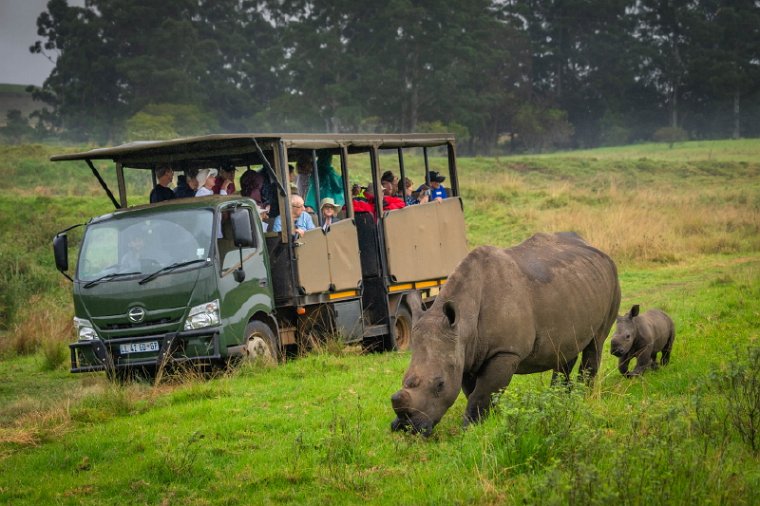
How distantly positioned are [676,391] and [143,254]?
20.7ft

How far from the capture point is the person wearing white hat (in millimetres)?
13594

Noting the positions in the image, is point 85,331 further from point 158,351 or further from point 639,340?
point 639,340

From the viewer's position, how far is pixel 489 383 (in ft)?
26.7

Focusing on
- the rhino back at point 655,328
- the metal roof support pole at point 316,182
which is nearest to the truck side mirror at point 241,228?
the metal roof support pole at point 316,182

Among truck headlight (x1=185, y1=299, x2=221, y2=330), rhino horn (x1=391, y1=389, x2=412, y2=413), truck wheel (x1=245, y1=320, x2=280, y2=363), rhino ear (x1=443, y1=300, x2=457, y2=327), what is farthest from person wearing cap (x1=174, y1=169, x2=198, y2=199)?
rhino horn (x1=391, y1=389, x2=412, y2=413)

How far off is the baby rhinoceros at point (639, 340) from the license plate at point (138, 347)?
5.23 m

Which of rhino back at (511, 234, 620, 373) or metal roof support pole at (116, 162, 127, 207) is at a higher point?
metal roof support pole at (116, 162, 127, 207)

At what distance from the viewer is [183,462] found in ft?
24.3

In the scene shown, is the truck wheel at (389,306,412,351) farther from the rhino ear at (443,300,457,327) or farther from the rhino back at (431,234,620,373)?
the rhino ear at (443,300,457,327)

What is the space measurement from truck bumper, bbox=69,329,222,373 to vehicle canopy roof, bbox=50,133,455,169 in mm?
2419

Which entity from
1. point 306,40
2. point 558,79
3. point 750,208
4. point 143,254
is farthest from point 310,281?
point 558,79

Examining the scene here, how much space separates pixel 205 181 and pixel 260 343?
2632 mm

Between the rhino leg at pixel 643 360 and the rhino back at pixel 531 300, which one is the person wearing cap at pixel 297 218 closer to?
the rhino back at pixel 531 300

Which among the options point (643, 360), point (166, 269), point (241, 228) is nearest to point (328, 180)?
point (241, 228)
